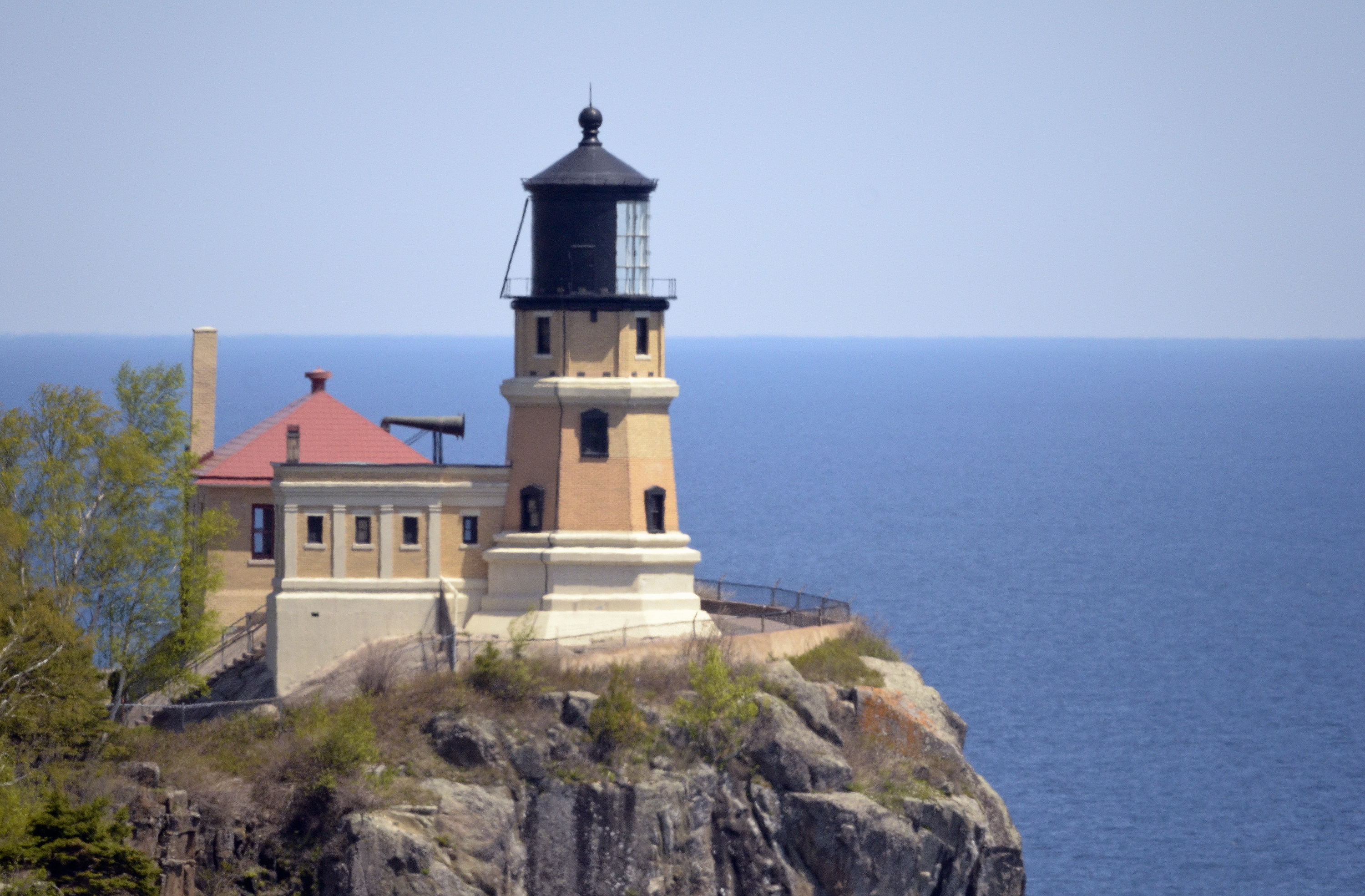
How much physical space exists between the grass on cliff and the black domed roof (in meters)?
11.5

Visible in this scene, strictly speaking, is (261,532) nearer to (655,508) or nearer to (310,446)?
(310,446)

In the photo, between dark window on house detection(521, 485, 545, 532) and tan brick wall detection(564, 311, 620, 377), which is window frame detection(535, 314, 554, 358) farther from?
dark window on house detection(521, 485, 545, 532)

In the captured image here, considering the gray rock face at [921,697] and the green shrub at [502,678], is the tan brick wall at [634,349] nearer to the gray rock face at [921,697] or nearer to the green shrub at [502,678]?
the green shrub at [502,678]

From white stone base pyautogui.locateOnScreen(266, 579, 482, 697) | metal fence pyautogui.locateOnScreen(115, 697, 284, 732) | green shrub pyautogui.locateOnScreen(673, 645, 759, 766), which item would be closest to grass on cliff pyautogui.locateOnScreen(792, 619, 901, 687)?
green shrub pyautogui.locateOnScreen(673, 645, 759, 766)

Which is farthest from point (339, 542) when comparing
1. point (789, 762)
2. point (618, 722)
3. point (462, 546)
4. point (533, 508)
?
point (789, 762)

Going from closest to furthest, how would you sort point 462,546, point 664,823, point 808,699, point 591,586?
point 664,823 < point 808,699 < point 591,586 < point 462,546

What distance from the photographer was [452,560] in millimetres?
50688

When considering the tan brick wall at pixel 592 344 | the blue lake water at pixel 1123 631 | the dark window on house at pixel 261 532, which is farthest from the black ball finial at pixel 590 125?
the blue lake water at pixel 1123 631

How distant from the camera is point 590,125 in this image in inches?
2030

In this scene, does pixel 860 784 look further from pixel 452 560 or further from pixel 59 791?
pixel 59 791

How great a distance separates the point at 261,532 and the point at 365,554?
5.76 meters

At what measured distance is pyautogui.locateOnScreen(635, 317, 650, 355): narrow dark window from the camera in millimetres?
51031

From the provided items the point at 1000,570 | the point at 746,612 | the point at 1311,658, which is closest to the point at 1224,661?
the point at 1311,658

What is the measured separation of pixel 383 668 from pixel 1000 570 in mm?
80783
